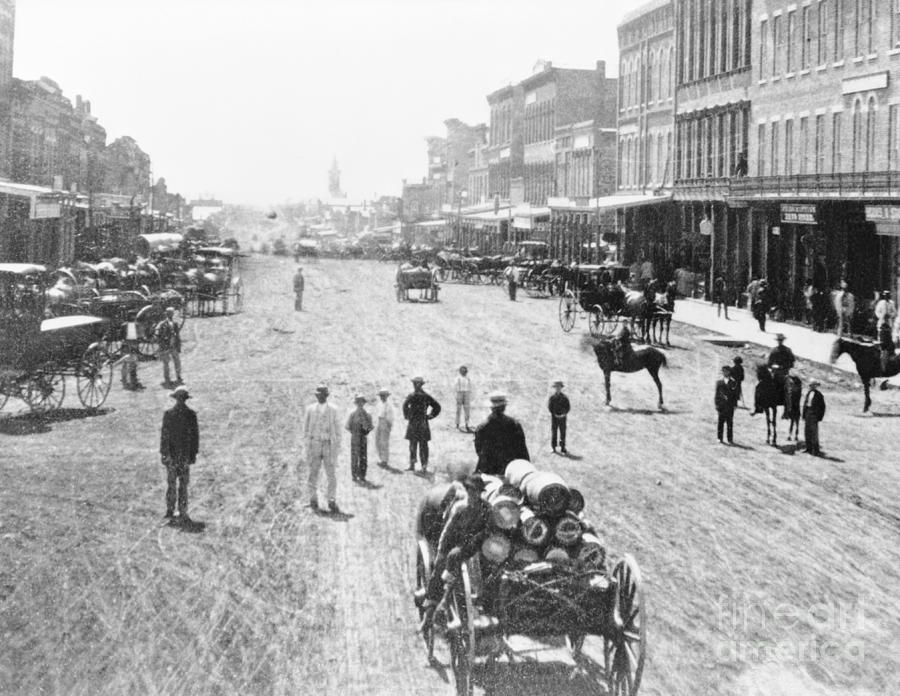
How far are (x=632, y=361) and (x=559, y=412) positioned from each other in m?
5.16

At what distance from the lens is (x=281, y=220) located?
602ft

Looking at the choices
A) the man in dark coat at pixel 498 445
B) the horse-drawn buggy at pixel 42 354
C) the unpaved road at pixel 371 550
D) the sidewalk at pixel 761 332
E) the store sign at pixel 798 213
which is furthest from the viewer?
the store sign at pixel 798 213

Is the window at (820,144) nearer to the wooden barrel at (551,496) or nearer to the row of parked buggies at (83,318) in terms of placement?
the row of parked buggies at (83,318)

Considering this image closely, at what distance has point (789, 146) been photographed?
37719 millimetres

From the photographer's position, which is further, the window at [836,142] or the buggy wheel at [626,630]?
the window at [836,142]

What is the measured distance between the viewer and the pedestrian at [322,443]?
46.6 feet

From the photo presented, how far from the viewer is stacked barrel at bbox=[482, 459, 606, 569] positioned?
28.3 feet

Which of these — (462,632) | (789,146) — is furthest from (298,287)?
(462,632)

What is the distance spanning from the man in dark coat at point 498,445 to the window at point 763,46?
3170 cm

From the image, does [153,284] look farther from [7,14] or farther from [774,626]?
[774,626]

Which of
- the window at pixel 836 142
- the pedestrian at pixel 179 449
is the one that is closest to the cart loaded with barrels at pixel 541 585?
the pedestrian at pixel 179 449

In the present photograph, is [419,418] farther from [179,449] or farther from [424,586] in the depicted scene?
[424,586]

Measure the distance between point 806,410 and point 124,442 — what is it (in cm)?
976

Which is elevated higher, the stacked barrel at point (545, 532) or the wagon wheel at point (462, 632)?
the stacked barrel at point (545, 532)
